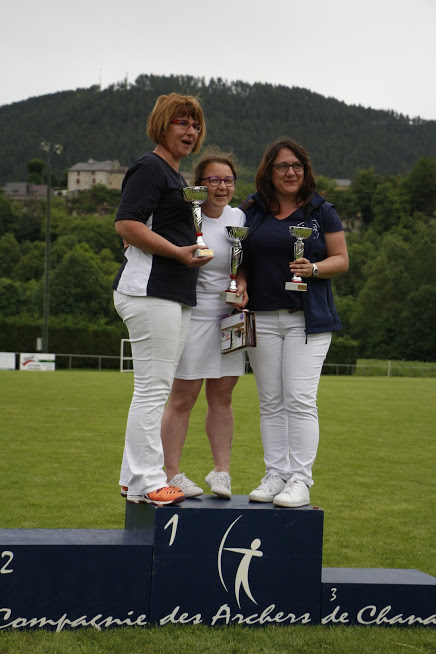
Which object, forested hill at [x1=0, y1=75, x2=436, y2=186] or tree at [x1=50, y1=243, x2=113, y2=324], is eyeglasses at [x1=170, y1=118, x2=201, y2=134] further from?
forested hill at [x1=0, y1=75, x2=436, y2=186]

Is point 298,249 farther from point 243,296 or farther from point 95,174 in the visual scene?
point 95,174

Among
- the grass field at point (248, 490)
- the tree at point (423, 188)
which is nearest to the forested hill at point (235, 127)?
the tree at point (423, 188)

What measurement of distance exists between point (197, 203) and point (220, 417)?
1137 millimetres

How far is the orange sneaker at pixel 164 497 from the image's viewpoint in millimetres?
3613

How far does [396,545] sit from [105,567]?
8.92 feet

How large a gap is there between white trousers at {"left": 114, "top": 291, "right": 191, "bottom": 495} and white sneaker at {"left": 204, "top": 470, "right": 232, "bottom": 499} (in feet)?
1.03

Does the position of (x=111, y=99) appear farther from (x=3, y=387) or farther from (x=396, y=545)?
(x=396, y=545)

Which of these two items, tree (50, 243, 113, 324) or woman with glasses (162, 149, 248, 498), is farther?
tree (50, 243, 113, 324)

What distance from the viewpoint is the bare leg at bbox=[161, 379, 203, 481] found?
409 centimetres

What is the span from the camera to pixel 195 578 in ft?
11.5

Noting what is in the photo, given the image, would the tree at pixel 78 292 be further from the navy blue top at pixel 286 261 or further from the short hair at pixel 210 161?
the navy blue top at pixel 286 261

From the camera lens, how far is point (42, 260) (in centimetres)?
7881

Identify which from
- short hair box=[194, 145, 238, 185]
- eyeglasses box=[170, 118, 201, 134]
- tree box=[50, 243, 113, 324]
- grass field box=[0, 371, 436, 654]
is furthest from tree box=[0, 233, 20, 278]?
eyeglasses box=[170, 118, 201, 134]

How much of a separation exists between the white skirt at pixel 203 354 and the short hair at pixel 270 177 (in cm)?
70
